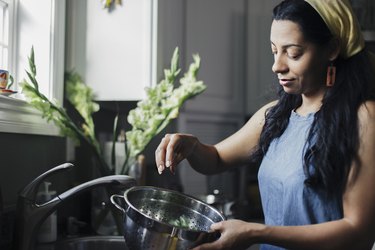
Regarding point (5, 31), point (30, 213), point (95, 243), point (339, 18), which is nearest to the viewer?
point (339, 18)

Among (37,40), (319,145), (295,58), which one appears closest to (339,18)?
(295,58)

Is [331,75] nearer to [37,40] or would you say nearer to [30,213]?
[30,213]

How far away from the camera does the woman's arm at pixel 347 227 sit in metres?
0.90

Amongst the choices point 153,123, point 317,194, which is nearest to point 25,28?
point 153,123

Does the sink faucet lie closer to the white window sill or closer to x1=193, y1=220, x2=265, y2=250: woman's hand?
the white window sill

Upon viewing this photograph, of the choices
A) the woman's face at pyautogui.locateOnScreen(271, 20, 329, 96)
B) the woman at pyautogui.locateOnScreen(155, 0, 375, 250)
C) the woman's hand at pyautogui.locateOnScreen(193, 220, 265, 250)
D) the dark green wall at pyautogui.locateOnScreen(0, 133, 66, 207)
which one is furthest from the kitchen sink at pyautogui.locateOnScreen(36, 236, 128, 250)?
the woman's face at pyautogui.locateOnScreen(271, 20, 329, 96)

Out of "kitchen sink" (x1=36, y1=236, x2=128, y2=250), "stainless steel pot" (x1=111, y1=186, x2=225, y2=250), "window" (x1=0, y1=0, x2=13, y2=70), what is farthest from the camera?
"window" (x1=0, y1=0, x2=13, y2=70)

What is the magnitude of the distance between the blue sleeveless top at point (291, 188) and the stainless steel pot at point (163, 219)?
0.18 meters

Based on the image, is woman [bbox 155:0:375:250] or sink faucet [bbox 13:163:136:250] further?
sink faucet [bbox 13:163:136:250]

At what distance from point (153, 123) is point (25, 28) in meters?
0.56

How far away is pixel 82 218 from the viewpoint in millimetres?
1853

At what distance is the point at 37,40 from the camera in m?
1.72

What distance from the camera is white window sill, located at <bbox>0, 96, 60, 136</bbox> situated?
1338 mm

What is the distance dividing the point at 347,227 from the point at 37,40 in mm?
1237
